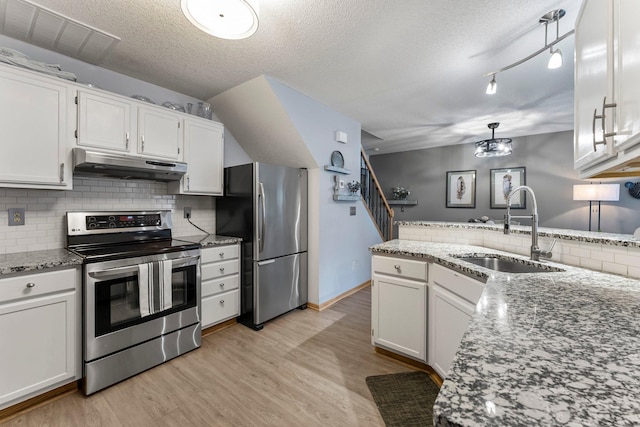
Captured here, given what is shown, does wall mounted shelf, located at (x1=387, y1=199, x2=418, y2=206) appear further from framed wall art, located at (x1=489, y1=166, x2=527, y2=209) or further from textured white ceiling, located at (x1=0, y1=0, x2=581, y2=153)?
textured white ceiling, located at (x1=0, y1=0, x2=581, y2=153)

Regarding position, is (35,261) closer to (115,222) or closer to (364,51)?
(115,222)

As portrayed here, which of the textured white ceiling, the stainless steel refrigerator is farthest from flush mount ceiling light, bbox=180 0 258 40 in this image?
the stainless steel refrigerator

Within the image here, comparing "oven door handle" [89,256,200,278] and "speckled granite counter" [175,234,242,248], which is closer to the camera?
"oven door handle" [89,256,200,278]

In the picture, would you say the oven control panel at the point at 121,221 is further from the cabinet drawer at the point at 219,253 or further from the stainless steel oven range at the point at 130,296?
the cabinet drawer at the point at 219,253

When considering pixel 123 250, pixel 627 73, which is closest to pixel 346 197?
pixel 123 250

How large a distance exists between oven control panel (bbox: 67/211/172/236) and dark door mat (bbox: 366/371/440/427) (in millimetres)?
2431

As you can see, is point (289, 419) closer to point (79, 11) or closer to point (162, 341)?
point (162, 341)

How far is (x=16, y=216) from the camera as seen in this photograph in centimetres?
212

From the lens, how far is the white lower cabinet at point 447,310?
1682mm

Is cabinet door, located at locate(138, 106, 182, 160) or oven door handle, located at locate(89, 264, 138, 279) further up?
cabinet door, located at locate(138, 106, 182, 160)

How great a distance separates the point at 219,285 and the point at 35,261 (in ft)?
4.54

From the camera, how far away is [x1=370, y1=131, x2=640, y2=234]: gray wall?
14.8 feet

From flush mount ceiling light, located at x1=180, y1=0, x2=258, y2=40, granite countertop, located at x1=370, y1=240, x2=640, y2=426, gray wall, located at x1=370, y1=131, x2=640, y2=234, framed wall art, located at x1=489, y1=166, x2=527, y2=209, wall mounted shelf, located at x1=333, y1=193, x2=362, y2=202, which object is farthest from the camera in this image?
framed wall art, located at x1=489, y1=166, x2=527, y2=209

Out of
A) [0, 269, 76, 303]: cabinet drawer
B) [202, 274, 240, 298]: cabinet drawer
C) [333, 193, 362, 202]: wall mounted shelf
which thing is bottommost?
[202, 274, 240, 298]: cabinet drawer
